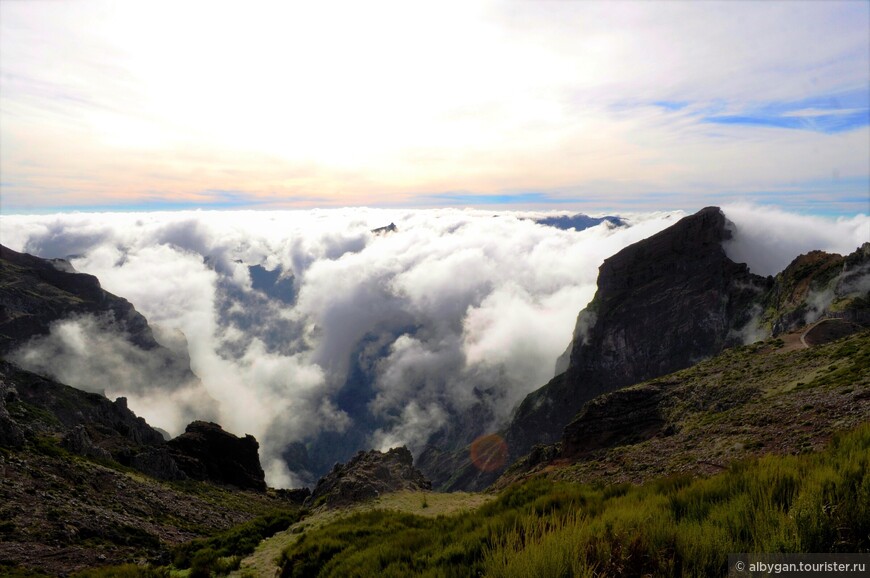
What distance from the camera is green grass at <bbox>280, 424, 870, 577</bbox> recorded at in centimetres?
632

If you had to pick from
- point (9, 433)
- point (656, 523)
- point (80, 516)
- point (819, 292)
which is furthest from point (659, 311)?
point (656, 523)

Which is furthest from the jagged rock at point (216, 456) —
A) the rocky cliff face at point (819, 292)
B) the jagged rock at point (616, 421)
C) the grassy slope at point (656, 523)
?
the rocky cliff face at point (819, 292)

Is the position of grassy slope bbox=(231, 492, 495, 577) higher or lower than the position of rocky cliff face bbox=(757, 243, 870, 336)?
lower

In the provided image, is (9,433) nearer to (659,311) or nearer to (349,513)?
(349,513)

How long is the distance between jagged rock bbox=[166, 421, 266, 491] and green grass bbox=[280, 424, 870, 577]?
91.1 m

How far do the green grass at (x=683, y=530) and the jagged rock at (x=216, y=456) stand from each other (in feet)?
299

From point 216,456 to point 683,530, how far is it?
10958 cm

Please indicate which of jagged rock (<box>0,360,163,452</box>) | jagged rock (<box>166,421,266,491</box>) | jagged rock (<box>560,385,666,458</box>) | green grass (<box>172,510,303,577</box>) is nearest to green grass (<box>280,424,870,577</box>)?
green grass (<box>172,510,303,577</box>)

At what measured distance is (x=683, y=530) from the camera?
23.0 ft

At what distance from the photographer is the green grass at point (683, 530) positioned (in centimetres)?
632

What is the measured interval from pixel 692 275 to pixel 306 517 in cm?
15584

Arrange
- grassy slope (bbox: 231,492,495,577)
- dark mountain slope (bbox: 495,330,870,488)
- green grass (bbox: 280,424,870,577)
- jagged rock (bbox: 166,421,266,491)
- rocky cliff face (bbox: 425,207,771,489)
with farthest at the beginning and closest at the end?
rocky cliff face (bbox: 425,207,771,489)
jagged rock (bbox: 166,421,266,491)
dark mountain slope (bbox: 495,330,870,488)
grassy slope (bbox: 231,492,495,577)
green grass (bbox: 280,424,870,577)

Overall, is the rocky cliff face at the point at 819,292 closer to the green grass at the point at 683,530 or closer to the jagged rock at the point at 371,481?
the jagged rock at the point at 371,481

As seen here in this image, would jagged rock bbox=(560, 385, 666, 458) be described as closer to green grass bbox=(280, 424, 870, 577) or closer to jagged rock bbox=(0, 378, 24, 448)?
green grass bbox=(280, 424, 870, 577)
